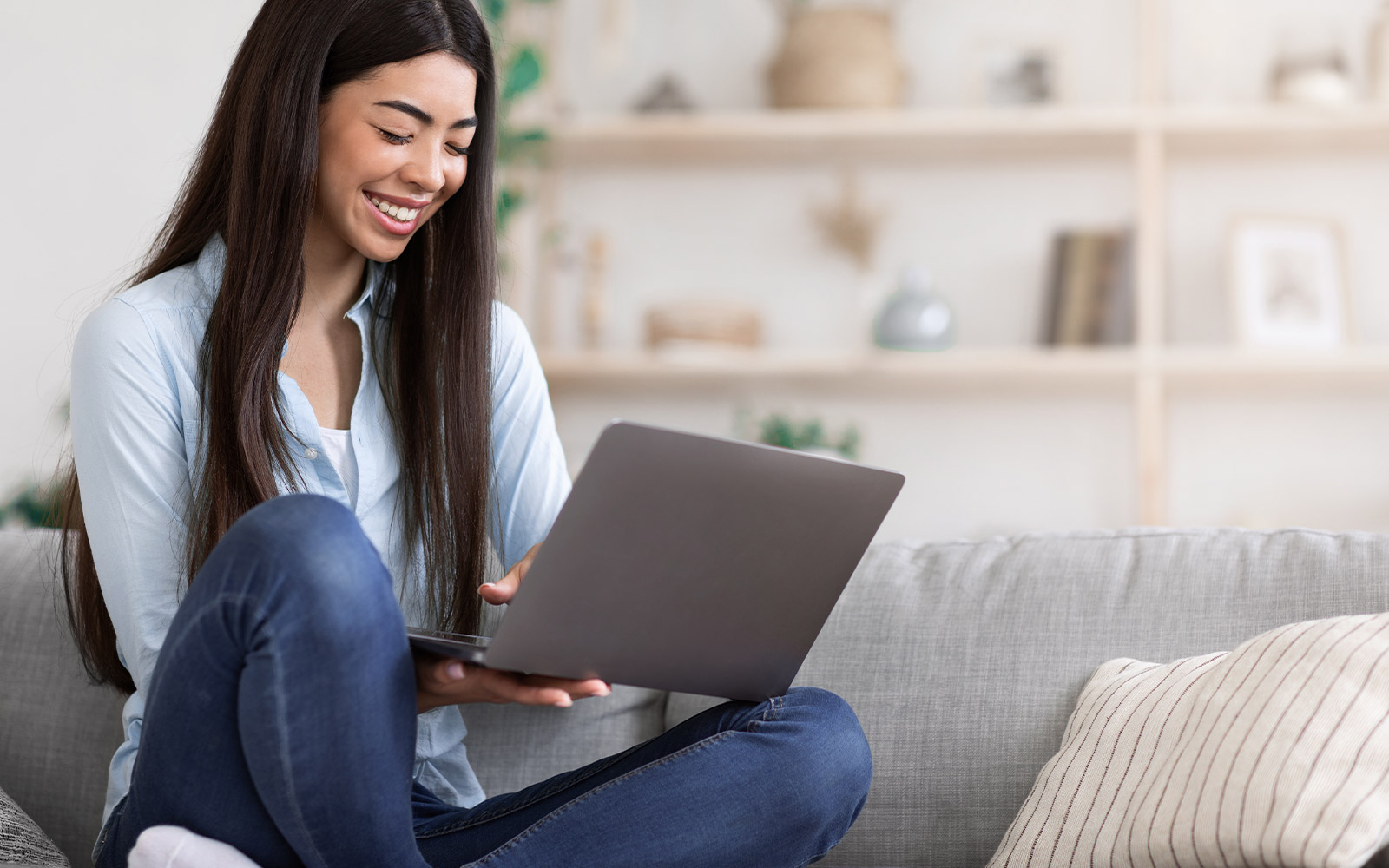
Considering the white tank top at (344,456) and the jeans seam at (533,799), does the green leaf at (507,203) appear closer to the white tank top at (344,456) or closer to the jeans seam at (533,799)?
the white tank top at (344,456)

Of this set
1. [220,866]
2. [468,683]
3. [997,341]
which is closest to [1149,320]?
[997,341]

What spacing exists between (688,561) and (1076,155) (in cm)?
211

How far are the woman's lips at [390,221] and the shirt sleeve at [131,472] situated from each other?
24 cm

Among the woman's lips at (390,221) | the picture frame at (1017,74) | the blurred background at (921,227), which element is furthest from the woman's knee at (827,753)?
the picture frame at (1017,74)

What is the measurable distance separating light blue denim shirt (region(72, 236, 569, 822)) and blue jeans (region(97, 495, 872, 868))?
167mm

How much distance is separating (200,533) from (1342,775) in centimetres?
91

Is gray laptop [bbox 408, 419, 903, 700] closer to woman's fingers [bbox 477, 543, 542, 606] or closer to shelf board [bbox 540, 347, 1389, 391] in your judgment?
woman's fingers [bbox 477, 543, 542, 606]

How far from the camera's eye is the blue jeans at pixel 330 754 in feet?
2.79

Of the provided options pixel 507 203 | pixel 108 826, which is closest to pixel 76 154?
pixel 507 203

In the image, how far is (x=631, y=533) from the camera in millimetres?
869

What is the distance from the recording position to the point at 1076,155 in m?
2.73

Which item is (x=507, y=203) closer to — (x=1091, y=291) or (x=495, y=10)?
(x=495, y=10)

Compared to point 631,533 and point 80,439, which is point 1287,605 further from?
point 80,439

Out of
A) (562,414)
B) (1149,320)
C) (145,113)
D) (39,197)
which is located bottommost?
(562,414)
